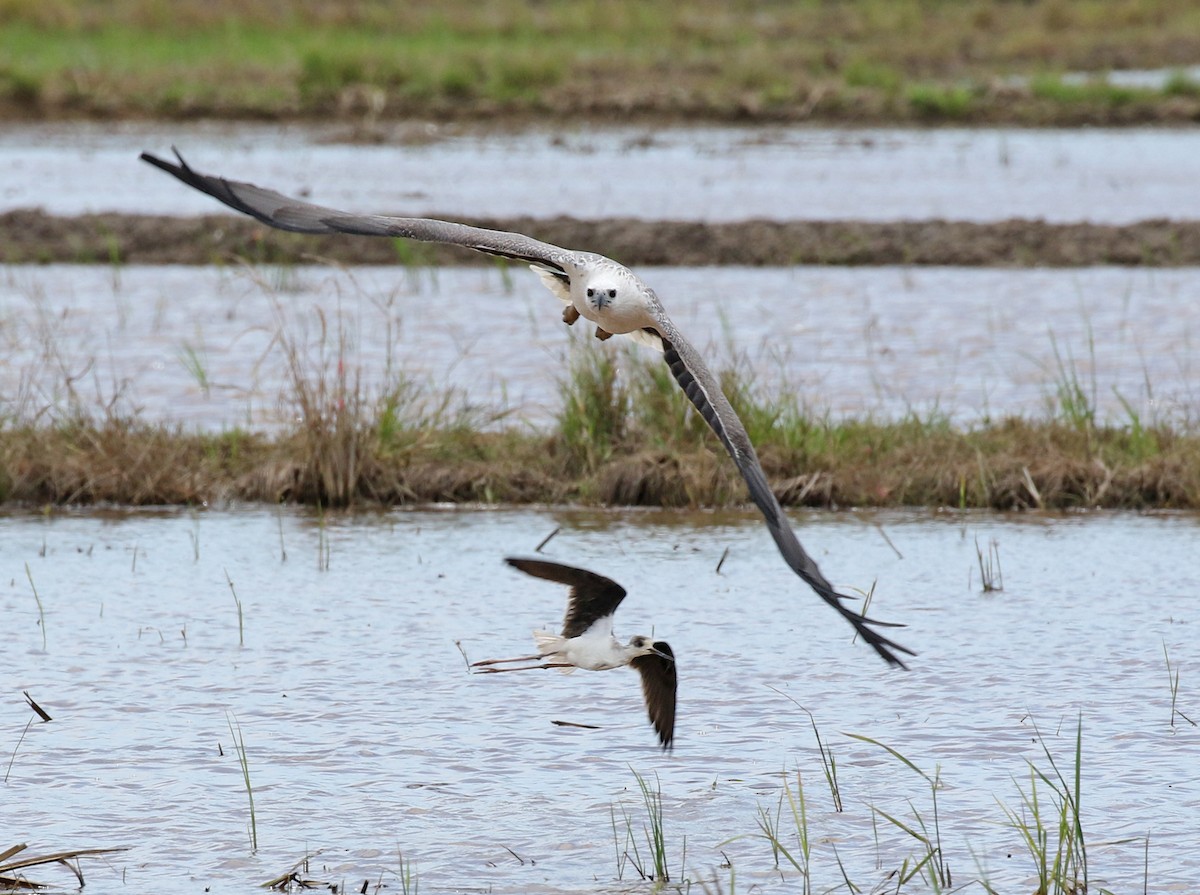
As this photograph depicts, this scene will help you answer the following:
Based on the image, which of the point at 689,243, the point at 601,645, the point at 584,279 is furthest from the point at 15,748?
the point at 689,243

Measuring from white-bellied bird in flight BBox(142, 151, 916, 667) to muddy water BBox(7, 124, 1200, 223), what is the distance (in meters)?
12.0

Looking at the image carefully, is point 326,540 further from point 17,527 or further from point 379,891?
point 379,891

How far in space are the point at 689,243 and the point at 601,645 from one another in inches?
422

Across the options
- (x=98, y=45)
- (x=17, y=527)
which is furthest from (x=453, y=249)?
(x=98, y=45)

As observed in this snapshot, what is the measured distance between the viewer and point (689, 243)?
53.4ft

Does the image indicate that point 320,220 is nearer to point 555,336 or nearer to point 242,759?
point 242,759

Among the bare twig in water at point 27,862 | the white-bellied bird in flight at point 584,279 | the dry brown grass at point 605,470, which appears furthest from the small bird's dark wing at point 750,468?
the dry brown grass at point 605,470

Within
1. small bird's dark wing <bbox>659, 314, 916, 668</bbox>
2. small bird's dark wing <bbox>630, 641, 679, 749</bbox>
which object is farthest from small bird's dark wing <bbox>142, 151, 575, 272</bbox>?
small bird's dark wing <bbox>630, 641, 679, 749</bbox>

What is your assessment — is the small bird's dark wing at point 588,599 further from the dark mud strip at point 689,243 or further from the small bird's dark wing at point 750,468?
the dark mud strip at point 689,243

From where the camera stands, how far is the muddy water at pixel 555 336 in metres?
11.0

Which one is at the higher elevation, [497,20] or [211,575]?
[497,20]

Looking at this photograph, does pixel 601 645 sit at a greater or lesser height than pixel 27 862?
greater

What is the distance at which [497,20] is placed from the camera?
39969 mm

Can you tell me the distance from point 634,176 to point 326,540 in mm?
14931
